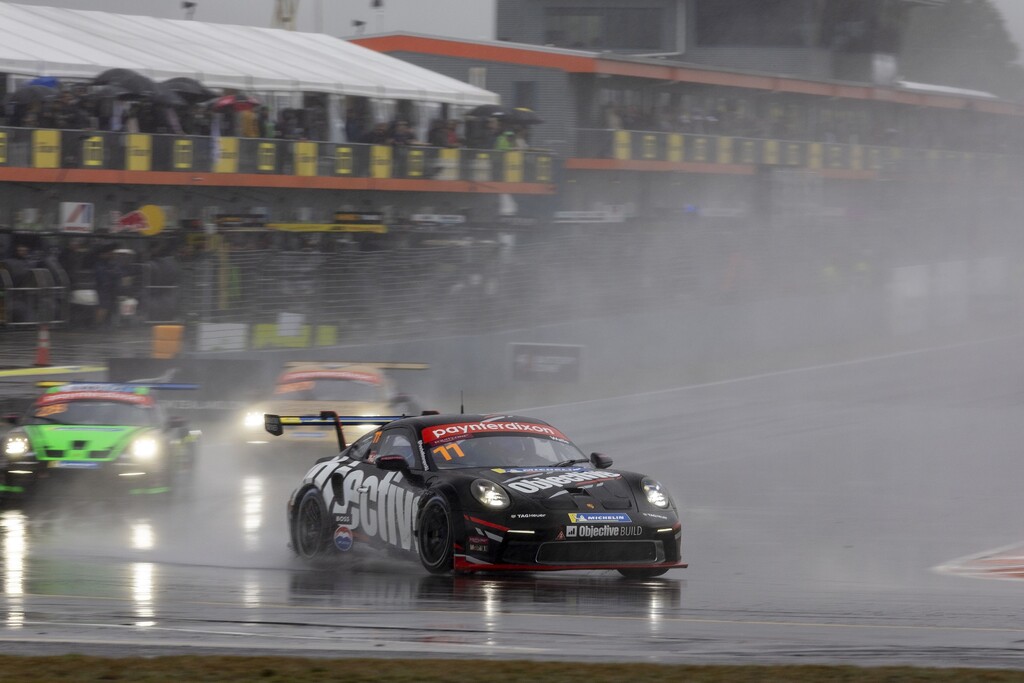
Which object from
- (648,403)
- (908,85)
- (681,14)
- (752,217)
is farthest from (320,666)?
(908,85)

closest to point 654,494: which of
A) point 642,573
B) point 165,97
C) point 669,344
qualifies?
point 642,573

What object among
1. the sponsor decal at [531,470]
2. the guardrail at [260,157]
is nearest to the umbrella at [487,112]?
the guardrail at [260,157]

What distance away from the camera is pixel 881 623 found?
7.66 metres

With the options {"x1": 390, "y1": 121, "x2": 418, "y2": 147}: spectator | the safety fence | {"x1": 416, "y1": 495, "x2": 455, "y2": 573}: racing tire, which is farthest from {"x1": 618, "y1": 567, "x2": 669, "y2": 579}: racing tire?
{"x1": 390, "y1": 121, "x2": 418, "y2": 147}: spectator

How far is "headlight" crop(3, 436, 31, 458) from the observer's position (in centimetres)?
1306

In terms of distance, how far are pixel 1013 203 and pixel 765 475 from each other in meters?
36.0

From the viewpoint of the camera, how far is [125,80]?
91.7ft

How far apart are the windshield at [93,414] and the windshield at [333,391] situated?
88.1 inches

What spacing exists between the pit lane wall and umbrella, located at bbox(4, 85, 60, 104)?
795 centimetres

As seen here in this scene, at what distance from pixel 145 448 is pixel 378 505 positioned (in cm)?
432

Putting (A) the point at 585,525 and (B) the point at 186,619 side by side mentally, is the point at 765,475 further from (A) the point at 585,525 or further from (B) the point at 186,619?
(B) the point at 186,619

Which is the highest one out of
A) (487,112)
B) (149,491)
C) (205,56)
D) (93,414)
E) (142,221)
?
(205,56)

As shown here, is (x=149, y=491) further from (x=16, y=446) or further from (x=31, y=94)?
(x=31, y=94)

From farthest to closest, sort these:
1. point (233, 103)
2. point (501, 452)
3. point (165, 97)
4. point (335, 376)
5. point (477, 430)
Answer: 1. point (233, 103)
2. point (165, 97)
3. point (335, 376)
4. point (477, 430)
5. point (501, 452)
